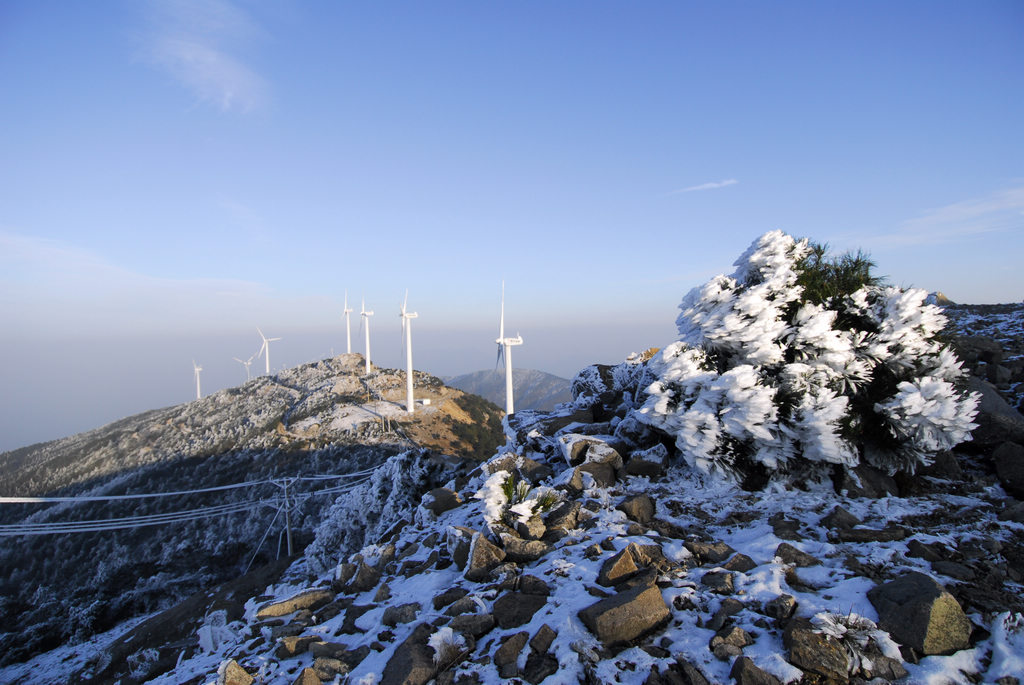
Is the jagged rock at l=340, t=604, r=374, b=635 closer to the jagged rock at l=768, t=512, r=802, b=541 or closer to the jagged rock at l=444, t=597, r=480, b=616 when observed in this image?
the jagged rock at l=444, t=597, r=480, b=616

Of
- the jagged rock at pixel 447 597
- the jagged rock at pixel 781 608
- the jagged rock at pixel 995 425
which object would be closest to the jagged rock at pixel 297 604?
the jagged rock at pixel 447 597

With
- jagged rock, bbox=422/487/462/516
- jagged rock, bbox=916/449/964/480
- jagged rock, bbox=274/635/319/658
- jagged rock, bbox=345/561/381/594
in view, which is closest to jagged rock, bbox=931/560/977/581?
jagged rock, bbox=916/449/964/480

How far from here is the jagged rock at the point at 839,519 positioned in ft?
A: 29.0

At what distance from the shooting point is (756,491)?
36.1ft

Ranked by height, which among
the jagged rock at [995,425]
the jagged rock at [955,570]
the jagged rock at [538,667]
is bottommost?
the jagged rock at [538,667]

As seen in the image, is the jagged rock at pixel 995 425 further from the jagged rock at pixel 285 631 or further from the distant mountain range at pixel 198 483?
the distant mountain range at pixel 198 483

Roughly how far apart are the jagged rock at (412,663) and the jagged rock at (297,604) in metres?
3.93

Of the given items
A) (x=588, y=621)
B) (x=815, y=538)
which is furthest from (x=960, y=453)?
(x=588, y=621)

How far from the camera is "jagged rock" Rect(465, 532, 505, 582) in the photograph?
8.58 m

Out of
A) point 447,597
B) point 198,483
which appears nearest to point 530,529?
point 447,597

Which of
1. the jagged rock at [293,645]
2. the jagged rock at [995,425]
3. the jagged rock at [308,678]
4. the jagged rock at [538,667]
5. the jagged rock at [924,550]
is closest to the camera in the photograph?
the jagged rock at [538,667]

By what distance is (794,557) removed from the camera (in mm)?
7414

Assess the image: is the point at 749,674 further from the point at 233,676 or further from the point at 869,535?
the point at 233,676

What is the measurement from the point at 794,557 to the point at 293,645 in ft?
26.1
